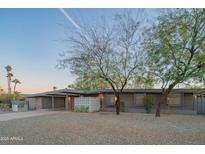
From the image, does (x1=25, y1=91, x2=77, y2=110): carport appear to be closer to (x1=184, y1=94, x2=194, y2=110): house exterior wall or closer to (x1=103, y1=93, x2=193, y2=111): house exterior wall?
(x1=103, y1=93, x2=193, y2=111): house exterior wall

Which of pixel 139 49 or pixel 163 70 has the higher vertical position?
pixel 139 49

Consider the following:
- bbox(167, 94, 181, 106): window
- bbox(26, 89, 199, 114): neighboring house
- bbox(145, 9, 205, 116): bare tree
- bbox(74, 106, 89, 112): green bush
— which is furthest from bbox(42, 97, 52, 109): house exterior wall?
bbox(145, 9, 205, 116): bare tree

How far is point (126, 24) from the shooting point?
11078 millimetres

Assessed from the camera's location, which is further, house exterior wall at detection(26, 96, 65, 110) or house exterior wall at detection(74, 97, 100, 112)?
house exterior wall at detection(26, 96, 65, 110)

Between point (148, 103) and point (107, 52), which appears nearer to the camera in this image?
point (107, 52)

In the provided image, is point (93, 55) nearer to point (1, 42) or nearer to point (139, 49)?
point (139, 49)

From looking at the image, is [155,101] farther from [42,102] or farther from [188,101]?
[42,102]

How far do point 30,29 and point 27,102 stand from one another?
12.9 m

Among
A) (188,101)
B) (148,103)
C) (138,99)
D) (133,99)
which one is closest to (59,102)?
(133,99)

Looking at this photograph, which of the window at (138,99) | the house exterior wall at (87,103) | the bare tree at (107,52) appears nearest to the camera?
the bare tree at (107,52)

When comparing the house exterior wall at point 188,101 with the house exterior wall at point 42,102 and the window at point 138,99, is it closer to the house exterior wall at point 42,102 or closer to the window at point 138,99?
the window at point 138,99

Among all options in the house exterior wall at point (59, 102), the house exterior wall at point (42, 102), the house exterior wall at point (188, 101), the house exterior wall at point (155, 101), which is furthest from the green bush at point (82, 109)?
the house exterior wall at point (188, 101)
